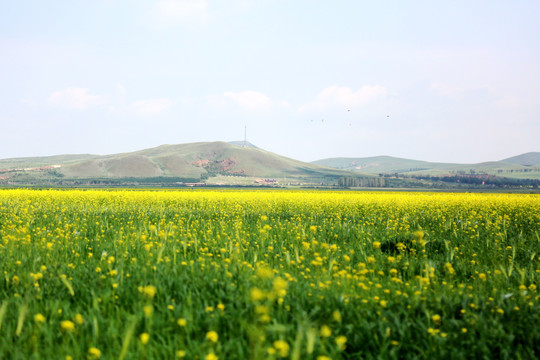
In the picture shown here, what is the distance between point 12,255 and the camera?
6387 mm

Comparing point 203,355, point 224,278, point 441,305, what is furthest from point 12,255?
point 441,305

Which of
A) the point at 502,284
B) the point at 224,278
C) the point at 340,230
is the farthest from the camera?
the point at 340,230

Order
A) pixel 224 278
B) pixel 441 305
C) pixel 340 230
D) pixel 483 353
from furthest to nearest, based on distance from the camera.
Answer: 1. pixel 340 230
2. pixel 224 278
3. pixel 441 305
4. pixel 483 353

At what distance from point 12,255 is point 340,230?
25.3 ft

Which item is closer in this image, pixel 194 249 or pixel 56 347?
pixel 56 347

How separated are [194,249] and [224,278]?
2.80m

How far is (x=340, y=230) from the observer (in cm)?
1002

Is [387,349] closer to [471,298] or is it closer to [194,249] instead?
[471,298]

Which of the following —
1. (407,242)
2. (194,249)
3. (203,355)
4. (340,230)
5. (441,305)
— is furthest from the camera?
(340,230)

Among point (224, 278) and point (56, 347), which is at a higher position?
point (224, 278)

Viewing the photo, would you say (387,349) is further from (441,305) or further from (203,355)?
(203,355)

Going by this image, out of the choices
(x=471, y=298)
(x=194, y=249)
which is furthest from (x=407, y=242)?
(x=194, y=249)

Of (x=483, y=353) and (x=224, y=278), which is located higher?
(x=224, y=278)

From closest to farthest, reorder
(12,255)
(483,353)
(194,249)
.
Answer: (483,353)
(12,255)
(194,249)
